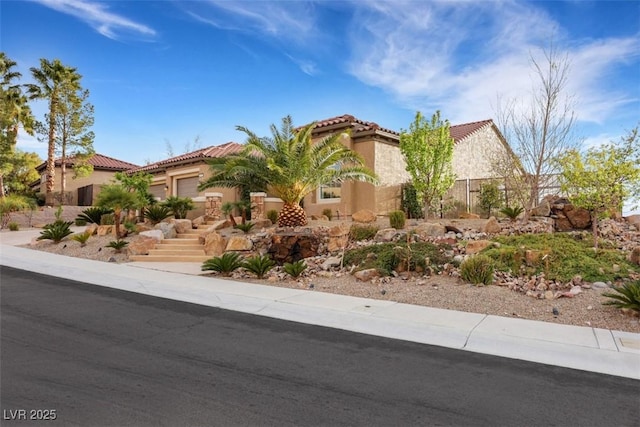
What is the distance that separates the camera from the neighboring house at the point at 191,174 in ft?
78.0

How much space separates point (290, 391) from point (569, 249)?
29.5ft

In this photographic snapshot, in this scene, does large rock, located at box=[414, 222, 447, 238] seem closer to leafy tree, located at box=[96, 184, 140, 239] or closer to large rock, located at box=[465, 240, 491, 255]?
large rock, located at box=[465, 240, 491, 255]

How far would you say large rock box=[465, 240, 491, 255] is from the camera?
11.6m

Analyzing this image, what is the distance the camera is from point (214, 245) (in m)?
15.2

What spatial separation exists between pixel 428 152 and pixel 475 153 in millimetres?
10269

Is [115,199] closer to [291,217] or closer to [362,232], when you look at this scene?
[291,217]

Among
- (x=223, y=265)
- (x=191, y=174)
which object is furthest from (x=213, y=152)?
(x=223, y=265)

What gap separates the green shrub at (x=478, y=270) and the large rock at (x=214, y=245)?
8621 mm

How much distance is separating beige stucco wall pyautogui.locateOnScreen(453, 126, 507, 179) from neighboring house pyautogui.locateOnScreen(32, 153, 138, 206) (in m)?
27.4

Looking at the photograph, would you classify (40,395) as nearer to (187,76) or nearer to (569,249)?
(569,249)

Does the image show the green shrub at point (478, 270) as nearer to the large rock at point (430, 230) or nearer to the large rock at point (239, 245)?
the large rock at point (430, 230)

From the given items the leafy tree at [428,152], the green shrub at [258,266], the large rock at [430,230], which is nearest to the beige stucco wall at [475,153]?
the leafy tree at [428,152]

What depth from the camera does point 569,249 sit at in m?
10.6

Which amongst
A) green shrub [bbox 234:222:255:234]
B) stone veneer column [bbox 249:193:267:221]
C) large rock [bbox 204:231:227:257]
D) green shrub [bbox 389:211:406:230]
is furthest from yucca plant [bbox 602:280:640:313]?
stone veneer column [bbox 249:193:267:221]
